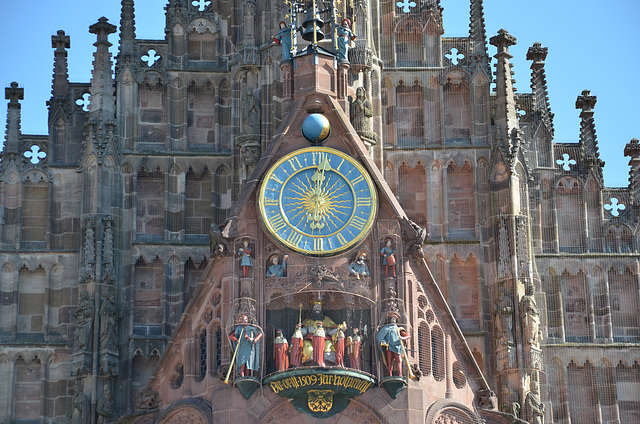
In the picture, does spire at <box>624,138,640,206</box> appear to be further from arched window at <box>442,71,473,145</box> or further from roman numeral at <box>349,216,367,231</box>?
roman numeral at <box>349,216,367,231</box>

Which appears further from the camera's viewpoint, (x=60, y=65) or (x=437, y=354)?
(x=60, y=65)

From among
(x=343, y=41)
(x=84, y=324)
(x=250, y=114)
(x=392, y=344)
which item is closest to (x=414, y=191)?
(x=250, y=114)

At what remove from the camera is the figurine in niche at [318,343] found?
35438 mm

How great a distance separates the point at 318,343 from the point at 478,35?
9.96 metres

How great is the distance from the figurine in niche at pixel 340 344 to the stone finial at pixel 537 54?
33.2 feet

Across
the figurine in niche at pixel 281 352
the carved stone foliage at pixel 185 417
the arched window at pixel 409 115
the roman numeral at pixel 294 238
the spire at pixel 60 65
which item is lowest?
the carved stone foliage at pixel 185 417

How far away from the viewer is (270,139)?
39844mm

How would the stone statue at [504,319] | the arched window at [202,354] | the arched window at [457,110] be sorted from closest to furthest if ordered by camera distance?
the arched window at [202,354]
the stone statue at [504,319]
the arched window at [457,110]

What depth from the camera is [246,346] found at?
117 feet

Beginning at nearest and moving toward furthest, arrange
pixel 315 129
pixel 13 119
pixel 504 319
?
pixel 315 129
pixel 504 319
pixel 13 119

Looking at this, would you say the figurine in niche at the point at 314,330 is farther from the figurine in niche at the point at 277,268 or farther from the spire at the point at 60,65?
the spire at the point at 60,65

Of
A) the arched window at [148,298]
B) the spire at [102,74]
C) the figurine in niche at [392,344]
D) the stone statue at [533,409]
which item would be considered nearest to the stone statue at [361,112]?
the figurine in niche at [392,344]

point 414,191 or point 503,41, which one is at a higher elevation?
point 503,41

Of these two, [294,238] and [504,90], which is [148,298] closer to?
[294,238]
